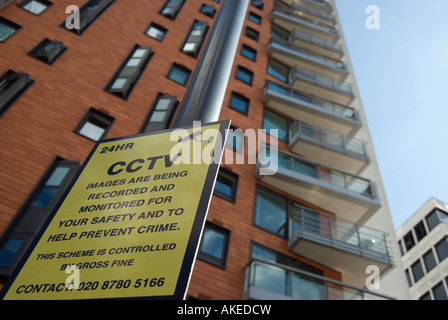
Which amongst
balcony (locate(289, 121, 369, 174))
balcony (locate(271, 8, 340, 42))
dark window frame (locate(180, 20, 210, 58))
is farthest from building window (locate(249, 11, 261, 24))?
balcony (locate(289, 121, 369, 174))

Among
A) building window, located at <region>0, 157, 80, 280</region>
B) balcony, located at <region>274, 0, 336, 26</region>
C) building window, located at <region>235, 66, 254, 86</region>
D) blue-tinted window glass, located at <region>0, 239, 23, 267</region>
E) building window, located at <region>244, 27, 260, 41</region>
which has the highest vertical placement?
balcony, located at <region>274, 0, 336, 26</region>

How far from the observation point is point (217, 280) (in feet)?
37.9

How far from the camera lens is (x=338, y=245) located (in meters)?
13.9

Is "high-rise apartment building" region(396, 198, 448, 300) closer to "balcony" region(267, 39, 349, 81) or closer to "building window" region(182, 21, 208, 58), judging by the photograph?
"balcony" region(267, 39, 349, 81)

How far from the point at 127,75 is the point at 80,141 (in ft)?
14.4

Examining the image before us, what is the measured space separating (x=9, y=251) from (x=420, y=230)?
41.9 meters

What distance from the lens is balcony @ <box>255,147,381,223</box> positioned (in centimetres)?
1588

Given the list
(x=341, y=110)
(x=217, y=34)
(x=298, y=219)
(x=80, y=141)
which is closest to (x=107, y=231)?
(x=217, y=34)

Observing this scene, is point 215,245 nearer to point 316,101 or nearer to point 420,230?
point 316,101

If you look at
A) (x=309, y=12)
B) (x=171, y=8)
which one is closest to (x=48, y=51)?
(x=171, y=8)

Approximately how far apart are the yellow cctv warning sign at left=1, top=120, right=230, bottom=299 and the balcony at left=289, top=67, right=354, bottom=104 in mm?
21251

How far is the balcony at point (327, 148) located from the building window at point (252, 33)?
908cm
